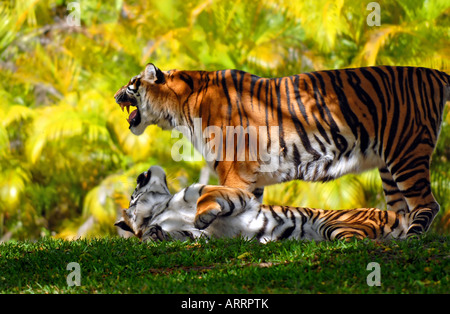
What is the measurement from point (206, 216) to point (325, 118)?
2045mm

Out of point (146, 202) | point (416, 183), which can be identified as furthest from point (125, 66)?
point (416, 183)

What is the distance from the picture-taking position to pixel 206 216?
6707 millimetres

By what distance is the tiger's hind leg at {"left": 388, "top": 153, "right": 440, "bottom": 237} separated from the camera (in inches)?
294

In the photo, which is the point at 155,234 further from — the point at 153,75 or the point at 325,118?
→ the point at 325,118

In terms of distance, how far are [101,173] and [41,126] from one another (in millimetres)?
2041

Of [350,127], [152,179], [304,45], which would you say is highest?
[304,45]

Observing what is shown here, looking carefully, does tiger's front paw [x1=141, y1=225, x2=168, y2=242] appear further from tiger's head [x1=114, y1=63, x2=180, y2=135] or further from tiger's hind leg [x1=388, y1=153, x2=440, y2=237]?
tiger's hind leg [x1=388, y1=153, x2=440, y2=237]

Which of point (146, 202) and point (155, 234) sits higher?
point (146, 202)

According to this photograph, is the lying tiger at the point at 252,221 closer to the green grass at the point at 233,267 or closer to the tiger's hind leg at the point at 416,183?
the tiger's hind leg at the point at 416,183

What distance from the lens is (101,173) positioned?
17828 millimetres

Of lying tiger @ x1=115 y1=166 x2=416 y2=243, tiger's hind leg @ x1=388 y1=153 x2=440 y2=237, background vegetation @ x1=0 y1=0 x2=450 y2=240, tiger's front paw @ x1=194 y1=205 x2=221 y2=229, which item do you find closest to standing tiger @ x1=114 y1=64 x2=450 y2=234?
tiger's hind leg @ x1=388 y1=153 x2=440 y2=237

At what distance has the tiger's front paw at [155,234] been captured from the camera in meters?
7.11

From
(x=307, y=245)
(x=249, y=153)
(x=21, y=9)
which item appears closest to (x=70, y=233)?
(x=21, y=9)
